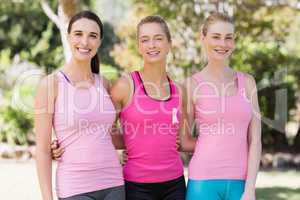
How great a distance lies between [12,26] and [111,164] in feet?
48.2

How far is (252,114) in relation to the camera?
3229 mm

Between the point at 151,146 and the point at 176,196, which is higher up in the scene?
the point at 151,146

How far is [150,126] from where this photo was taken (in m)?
3.24

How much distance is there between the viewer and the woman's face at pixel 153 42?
3.33m

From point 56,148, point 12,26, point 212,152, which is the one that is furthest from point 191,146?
point 12,26

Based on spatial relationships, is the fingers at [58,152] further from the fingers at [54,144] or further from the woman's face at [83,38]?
the woman's face at [83,38]

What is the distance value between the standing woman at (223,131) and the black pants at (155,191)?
0.26 ft

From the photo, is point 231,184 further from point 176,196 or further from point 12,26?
point 12,26

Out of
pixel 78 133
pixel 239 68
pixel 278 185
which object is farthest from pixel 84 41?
pixel 239 68

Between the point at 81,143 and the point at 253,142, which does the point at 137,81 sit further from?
the point at 253,142

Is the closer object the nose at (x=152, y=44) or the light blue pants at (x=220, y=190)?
the light blue pants at (x=220, y=190)

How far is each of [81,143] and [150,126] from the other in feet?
1.53

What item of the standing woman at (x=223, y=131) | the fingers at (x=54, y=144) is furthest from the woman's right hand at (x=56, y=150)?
the standing woman at (x=223, y=131)

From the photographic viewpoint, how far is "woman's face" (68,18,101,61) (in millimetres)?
3137
